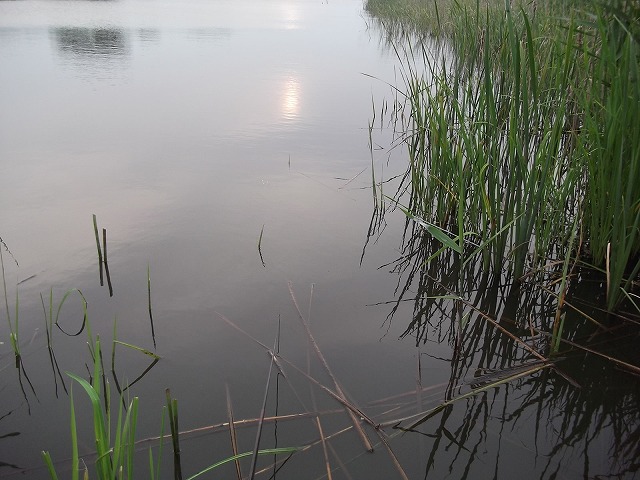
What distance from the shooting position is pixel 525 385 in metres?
1.36

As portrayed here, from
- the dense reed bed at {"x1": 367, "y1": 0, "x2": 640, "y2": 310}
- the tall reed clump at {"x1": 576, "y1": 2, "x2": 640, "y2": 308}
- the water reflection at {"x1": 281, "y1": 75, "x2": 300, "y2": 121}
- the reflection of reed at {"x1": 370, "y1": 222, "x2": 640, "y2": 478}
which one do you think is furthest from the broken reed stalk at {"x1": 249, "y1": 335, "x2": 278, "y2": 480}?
the water reflection at {"x1": 281, "y1": 75, "x2": 300, "y2": 121}

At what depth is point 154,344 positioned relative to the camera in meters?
1.50

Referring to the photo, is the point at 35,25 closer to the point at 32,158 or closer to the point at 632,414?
the point at 32,158

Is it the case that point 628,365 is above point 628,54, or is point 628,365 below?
below

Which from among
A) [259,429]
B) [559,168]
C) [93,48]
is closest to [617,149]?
[559,168]

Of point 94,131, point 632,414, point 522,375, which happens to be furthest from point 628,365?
point 94,131

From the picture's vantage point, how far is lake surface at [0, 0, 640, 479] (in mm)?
1177

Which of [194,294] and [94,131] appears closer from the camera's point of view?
[194,294]

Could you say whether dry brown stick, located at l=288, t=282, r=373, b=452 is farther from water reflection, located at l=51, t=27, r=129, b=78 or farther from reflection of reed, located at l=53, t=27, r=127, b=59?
reflection of reed, located at l=53, t=27, r=127, b=59

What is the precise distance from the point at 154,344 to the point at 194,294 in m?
0.29

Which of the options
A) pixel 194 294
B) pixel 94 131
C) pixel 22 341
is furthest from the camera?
pixel 94 131

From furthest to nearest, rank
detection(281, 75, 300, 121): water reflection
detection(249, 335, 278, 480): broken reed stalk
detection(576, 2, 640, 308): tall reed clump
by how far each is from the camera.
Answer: detection(281, 75, 300, 121): water reflection < detection(576, 2, 640, 308): tall reed clump < detection(249, 335, 278, 480): broken reed stalk

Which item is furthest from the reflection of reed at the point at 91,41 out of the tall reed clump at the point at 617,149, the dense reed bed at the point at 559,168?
the tall reed clump at the point at 617,149

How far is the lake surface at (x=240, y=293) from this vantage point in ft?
3.86
